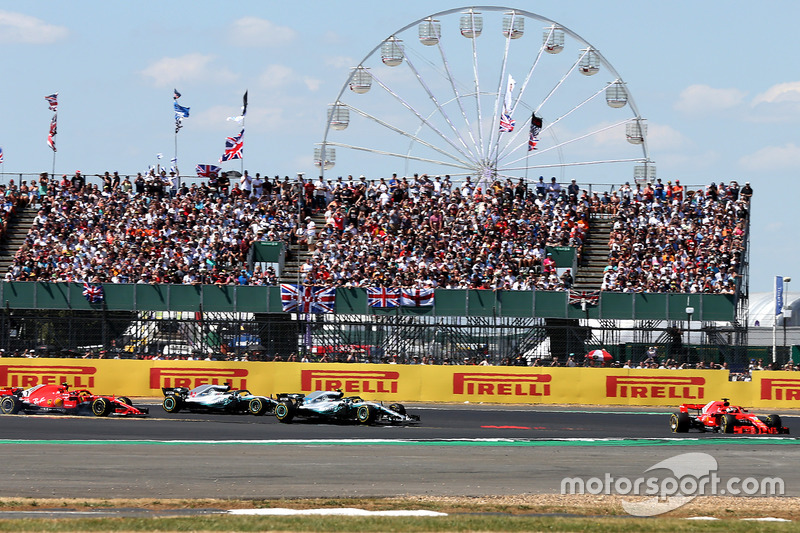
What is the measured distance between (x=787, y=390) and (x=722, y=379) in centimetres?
213

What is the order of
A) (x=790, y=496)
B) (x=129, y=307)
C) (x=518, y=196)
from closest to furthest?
(x=790, y=496), (x=129, y=307), (x=518, y=196)

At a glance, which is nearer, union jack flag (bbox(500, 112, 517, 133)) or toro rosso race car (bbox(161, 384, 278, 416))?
toro rosso race car (bbox(161, 384, 278, 416))

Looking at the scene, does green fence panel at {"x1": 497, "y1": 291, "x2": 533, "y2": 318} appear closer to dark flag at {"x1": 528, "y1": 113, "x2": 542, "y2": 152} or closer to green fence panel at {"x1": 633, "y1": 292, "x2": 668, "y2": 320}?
green fence panel at {"x1": 633, "y1": 292, "x2": 668, "y2": 320}

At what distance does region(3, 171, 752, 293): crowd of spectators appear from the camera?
→ 3919cm

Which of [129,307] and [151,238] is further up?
[151,238]

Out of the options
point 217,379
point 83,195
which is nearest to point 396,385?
point 217,379

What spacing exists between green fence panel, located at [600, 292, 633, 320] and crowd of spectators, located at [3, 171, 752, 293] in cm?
48

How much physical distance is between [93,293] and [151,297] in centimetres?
204

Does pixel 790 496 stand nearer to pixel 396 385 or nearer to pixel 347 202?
pixel 396 385

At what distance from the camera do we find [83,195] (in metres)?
44.1

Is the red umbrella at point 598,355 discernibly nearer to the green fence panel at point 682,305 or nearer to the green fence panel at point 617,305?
the green fence panel at point 617,305

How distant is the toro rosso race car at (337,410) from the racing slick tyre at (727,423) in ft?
22.9

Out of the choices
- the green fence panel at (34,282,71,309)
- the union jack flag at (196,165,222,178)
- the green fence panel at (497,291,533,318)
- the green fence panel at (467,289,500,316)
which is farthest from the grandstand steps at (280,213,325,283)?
the green fence panel at (497,291,533,318)

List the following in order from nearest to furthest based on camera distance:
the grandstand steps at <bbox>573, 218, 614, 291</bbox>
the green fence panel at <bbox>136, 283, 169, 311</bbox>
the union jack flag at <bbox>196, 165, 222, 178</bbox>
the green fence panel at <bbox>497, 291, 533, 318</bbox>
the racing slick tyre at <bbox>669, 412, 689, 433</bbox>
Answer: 1. the racing slick tyre at <bbox>669, 412, 689, 433</bbox>
2. the green fence panel at <bbox>497, 291, 533, 318</bbox>
3. the green fence panel at <bbox>136, 283, 169, 311</bbox>
4. the grandstand steps at <bbox>573, 218, 614, 291</bbox>
5. the union jack flag at <bbox>196, 165, 222, 178</bbox>
